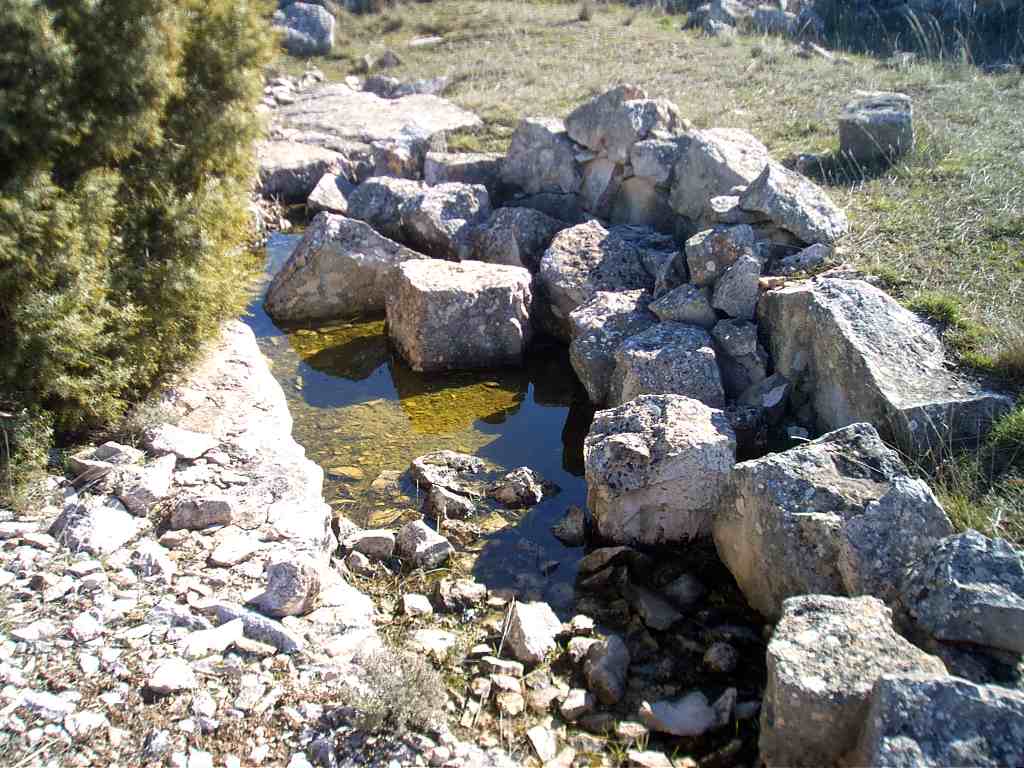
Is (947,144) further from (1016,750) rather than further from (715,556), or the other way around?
(1016,750)

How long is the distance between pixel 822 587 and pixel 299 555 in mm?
2586

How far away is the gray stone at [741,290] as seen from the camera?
668cm

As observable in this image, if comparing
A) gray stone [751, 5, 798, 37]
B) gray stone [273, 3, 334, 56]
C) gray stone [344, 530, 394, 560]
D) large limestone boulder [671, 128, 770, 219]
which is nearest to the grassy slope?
gray stone [273, 3, 334, 56]

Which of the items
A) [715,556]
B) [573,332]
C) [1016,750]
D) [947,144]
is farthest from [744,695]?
[947,144]

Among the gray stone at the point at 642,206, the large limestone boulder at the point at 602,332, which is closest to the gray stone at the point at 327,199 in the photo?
the gray stone at the point at 642,206

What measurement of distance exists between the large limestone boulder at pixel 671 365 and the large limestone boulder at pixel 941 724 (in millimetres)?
3130

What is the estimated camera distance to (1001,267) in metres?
6.68

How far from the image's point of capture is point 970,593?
3811 millimetres

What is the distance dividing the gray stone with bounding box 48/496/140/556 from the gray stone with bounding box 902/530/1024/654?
3.76m

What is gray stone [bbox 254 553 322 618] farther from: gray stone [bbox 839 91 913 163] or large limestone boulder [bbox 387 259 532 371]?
gray stone [bbox 839 91 913 163]

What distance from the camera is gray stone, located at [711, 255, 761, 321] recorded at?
6676 mm

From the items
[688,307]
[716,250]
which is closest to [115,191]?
[688,307]

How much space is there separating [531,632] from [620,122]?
20.2ft

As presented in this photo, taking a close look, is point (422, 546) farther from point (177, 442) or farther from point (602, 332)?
point (602, 332)
